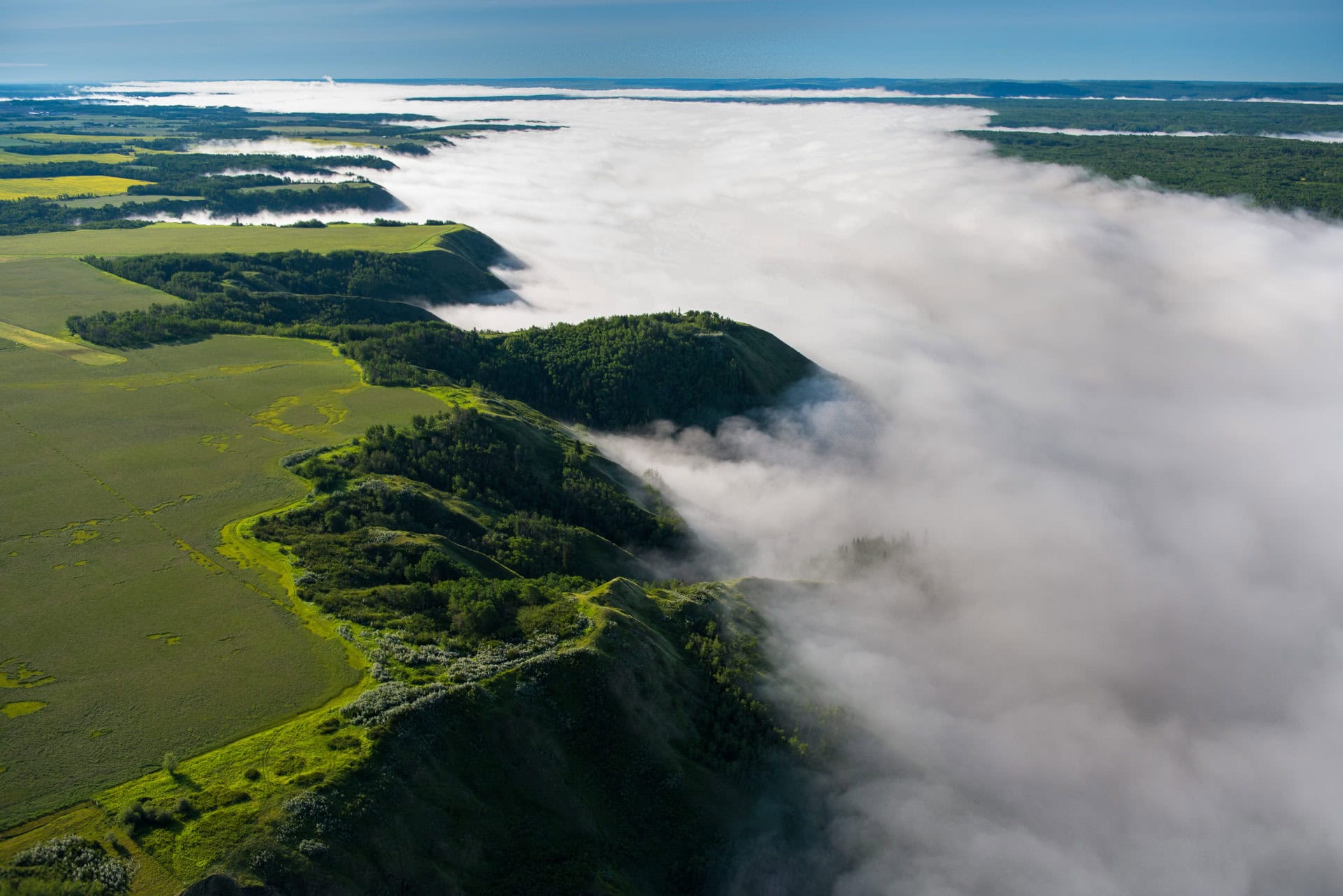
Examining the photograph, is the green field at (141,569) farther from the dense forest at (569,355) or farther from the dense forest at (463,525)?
the dense forest at (569,355)

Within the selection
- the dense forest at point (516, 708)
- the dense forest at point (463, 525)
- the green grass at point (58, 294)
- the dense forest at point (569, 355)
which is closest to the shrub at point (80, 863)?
the dense forest at point (516, 708)

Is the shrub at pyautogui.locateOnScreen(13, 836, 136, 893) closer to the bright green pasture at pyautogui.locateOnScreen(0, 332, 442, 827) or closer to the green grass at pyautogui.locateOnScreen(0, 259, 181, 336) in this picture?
the bright green pasture at pyautogui.locateOnScreen(0, 332, 442, 827)

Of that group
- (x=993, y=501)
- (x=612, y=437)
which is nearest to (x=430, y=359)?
(x=612, y=437)

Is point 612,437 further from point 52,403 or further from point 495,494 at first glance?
point 52,403

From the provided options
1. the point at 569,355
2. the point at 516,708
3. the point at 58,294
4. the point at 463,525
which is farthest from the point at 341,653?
the point at 58,294

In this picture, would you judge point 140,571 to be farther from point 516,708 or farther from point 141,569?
point 516,708

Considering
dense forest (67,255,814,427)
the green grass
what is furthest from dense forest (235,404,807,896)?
the green grass
